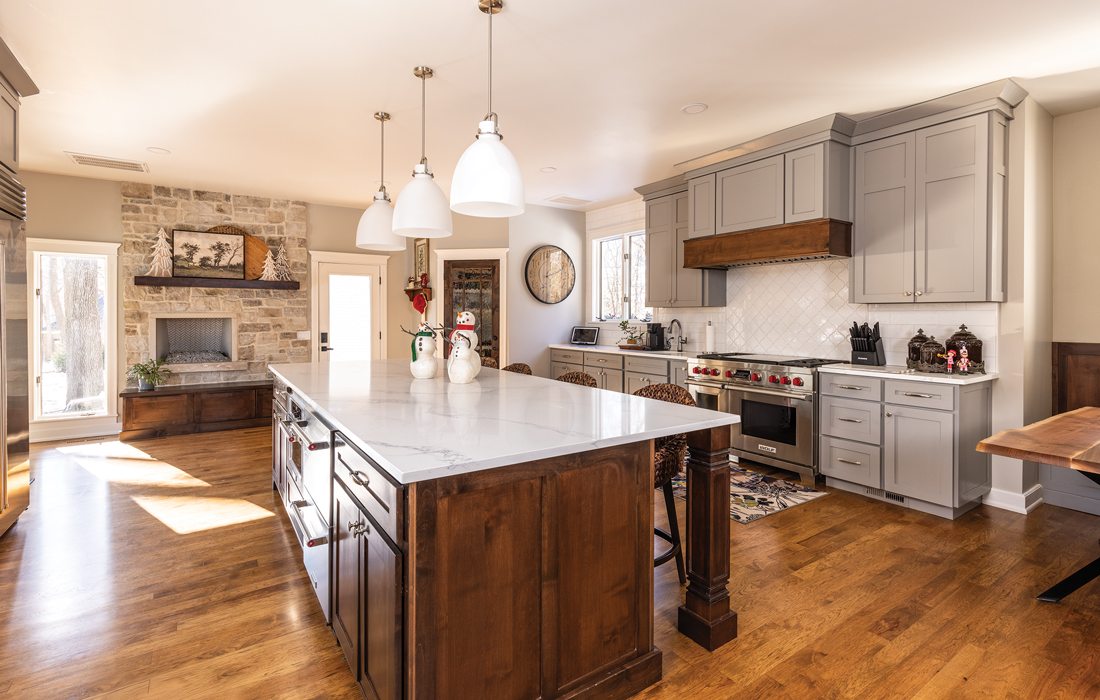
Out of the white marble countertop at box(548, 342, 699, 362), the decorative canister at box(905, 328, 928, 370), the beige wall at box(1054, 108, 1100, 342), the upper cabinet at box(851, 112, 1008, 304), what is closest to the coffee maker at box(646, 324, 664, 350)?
the white marble countertop at box(548, 342, 699, 362)

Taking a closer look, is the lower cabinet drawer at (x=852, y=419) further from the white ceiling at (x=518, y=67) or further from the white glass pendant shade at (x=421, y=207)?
the white glass pendant shade at (x=421, y=207)

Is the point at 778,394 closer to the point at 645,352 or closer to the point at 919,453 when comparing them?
the point at 919,453

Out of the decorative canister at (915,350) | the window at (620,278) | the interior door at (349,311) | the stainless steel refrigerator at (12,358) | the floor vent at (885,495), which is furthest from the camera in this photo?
the interior door at (349,311)

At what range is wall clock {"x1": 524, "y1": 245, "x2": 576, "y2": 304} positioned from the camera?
6848mm

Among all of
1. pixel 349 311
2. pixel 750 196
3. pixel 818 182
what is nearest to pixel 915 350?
pixel 818 182

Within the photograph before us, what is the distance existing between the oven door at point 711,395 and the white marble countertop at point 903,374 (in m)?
0.85

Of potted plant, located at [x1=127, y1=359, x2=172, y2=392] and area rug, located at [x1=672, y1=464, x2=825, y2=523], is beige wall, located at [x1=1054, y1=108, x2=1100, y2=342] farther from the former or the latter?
potted plant, located at [x1=127, y1=359, x2=172, y2=392]

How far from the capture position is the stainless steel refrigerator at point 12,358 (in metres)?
3.08

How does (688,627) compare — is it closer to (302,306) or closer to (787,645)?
(787,645)

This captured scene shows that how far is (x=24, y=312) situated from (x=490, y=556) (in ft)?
11.8

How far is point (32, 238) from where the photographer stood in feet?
18.1

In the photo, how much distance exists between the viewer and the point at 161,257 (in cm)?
609

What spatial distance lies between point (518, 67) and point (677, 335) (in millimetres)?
3555

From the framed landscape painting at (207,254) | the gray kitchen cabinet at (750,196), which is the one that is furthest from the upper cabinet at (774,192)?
the framed landscape painting at (207,254)
